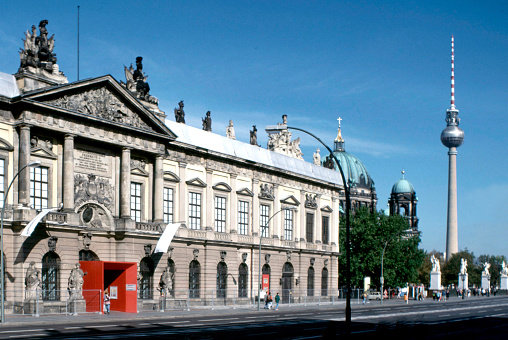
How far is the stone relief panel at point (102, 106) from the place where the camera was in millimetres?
46250

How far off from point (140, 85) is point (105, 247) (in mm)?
13073

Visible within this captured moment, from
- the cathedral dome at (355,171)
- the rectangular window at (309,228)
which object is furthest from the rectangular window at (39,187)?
the cathedral dome at (355,171)

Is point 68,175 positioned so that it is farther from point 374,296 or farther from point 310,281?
point 374,296

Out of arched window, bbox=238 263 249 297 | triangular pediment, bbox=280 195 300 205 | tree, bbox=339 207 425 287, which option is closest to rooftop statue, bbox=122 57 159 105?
arched window, bbox=238 263 249 297

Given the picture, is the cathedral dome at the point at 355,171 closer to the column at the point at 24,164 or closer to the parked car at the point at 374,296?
the parked car at the point at 374,296

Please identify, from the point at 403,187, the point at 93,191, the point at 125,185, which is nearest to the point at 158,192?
the point at 125,185

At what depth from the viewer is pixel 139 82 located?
54.2 metres

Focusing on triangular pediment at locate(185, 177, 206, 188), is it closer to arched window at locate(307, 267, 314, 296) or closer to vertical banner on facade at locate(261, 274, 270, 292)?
vertical banner on facade at locate(261, 274, 270, 292)

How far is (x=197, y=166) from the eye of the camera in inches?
2292

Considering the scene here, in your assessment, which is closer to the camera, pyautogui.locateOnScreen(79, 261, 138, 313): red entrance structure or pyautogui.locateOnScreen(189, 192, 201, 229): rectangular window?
pyautogui.locateOnScreen(79, 261, 138, 313): red entrance structure

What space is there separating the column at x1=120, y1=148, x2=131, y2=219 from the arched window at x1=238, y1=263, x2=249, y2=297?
51.8 feet

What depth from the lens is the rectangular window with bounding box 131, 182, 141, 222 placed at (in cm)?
5219

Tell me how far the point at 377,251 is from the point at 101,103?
169 feet

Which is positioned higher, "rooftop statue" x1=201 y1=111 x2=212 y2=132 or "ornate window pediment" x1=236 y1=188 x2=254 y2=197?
"rooftop statue" x1=201 y1=111 x2=212 y2=132
